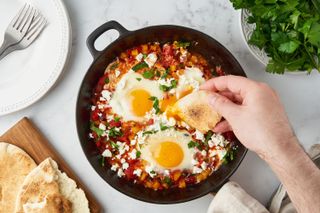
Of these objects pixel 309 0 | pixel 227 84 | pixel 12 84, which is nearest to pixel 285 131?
pixel 227 84

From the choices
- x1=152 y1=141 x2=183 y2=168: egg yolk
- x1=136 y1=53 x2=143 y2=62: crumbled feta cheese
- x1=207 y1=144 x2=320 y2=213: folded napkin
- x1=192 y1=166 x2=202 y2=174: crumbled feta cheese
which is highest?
x1=136 y1=53 x2=143 y2=62: crumbled feta cheese

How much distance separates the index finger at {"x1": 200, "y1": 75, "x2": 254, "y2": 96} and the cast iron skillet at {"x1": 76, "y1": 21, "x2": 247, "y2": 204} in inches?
6.3

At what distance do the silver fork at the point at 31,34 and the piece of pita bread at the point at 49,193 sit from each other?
637mm

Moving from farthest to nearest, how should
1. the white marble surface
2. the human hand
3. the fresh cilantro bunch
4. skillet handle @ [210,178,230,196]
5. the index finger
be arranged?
the white marble surface
skillet handle @ [210,178,230,196]
the fresh cilantro bunch
the index finger
the human hand

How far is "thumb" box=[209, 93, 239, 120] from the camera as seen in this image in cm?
229

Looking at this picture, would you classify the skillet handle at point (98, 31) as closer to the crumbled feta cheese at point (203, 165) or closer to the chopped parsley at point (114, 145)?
the chopped parsley at point (114, 145)

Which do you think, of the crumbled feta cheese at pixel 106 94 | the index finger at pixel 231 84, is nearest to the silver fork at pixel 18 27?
the crumbled feta cheese at pixel 106 94

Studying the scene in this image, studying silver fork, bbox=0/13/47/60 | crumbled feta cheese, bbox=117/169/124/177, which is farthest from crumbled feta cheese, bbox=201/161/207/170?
silver fork, bbox=0/13/47/60

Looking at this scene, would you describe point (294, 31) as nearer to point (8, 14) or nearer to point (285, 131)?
point (285, 131)

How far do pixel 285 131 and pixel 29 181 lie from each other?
1399 mm

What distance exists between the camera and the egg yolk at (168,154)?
2691 mm

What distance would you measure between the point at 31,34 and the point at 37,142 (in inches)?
23.5

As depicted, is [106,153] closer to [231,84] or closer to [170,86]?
[170,86]

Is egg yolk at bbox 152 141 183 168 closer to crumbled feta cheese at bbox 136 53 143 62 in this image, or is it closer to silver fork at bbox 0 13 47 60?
crumbled feta cheese at bbox 136 53 143 62
